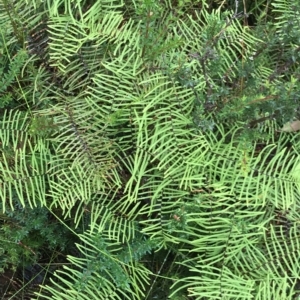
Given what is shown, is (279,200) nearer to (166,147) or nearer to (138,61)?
(166,147)

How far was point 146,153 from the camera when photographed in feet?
3.51

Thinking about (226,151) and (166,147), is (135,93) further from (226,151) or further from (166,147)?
(226,151)

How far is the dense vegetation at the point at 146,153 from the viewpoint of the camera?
104cm

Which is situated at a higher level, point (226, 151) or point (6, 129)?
point (6, 129)

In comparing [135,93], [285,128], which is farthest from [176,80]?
[285,128]

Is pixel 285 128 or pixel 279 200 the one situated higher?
pixel 285 128

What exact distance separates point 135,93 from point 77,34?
0.78ft

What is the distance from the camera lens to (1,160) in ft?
3.57

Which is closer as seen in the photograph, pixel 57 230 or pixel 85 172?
pixel 85 172

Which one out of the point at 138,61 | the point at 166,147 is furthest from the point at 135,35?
the point at 166,147

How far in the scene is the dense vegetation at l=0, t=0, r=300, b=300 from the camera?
1.04m

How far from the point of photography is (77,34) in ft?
3.76

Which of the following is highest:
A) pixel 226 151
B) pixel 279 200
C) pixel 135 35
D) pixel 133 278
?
pixel 135 35

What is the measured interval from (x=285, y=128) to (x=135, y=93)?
42 centimetres
